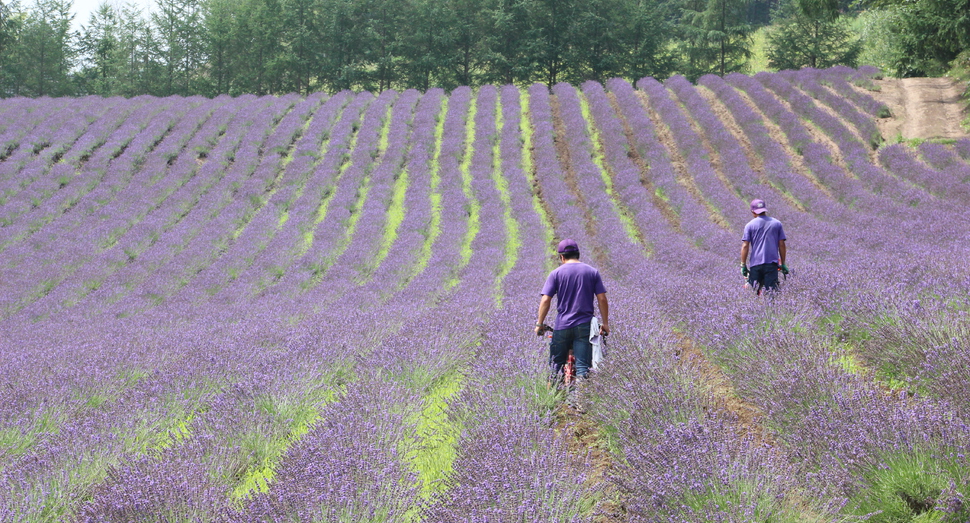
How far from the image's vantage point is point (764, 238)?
7.34m

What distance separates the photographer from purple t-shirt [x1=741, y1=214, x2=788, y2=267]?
729cm

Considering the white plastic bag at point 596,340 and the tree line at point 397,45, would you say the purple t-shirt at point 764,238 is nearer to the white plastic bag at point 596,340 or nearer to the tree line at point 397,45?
the white plastic bag at point 596,340

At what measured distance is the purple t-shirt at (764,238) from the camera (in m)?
7.29

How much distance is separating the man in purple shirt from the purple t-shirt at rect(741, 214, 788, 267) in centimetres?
323

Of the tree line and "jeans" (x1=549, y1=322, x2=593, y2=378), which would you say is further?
the tree line

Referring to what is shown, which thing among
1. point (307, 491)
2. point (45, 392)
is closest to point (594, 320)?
point (307, 491)

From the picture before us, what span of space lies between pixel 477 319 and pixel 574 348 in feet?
8.42

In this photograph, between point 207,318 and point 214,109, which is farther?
point 214,109

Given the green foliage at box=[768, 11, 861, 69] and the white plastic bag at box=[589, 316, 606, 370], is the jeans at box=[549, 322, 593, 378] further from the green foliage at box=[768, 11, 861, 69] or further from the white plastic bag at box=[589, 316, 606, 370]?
the green foliage at box=[768, 11, 861, 69]

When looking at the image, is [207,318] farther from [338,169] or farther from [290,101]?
[290,101]

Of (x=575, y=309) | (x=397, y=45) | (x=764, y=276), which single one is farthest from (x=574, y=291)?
(x=397, y=45)

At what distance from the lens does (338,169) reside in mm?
19797

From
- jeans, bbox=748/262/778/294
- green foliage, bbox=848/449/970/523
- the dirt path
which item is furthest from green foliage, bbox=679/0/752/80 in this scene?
green foliage, bbox=848/449/970/523

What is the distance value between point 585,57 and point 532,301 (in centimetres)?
3334
